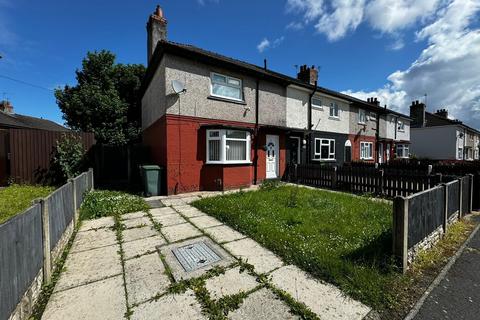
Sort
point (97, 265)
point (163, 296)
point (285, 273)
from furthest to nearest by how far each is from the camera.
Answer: point (97, 265)
point (285, 273)
point (163, 296)

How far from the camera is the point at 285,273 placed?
3.28 m

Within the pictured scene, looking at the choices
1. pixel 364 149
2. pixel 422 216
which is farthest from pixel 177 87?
pixel 364 149

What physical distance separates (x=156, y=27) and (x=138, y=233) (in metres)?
11.6

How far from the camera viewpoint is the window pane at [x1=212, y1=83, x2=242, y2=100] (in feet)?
33.6

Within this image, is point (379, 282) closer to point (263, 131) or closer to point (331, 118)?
point (263, 131)

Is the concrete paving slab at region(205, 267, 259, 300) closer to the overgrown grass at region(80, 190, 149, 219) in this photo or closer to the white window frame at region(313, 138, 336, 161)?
the overgrown grass at region(80, 190, 149, 219)

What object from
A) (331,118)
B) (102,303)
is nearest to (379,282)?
(102,303)

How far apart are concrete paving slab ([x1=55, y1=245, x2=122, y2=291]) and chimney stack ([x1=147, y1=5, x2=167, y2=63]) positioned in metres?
11.3

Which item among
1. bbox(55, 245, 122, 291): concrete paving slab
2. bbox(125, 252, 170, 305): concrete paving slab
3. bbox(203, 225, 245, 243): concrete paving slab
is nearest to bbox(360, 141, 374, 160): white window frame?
bbox(203, 225, 245, 243): concrete paving slab

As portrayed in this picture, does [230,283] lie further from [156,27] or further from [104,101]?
[104,101]

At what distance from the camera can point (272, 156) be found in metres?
12.6

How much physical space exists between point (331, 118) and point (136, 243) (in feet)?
50.6

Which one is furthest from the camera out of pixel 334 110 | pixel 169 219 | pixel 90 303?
pixel 334 110

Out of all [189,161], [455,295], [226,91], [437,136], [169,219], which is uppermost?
[226,91]
